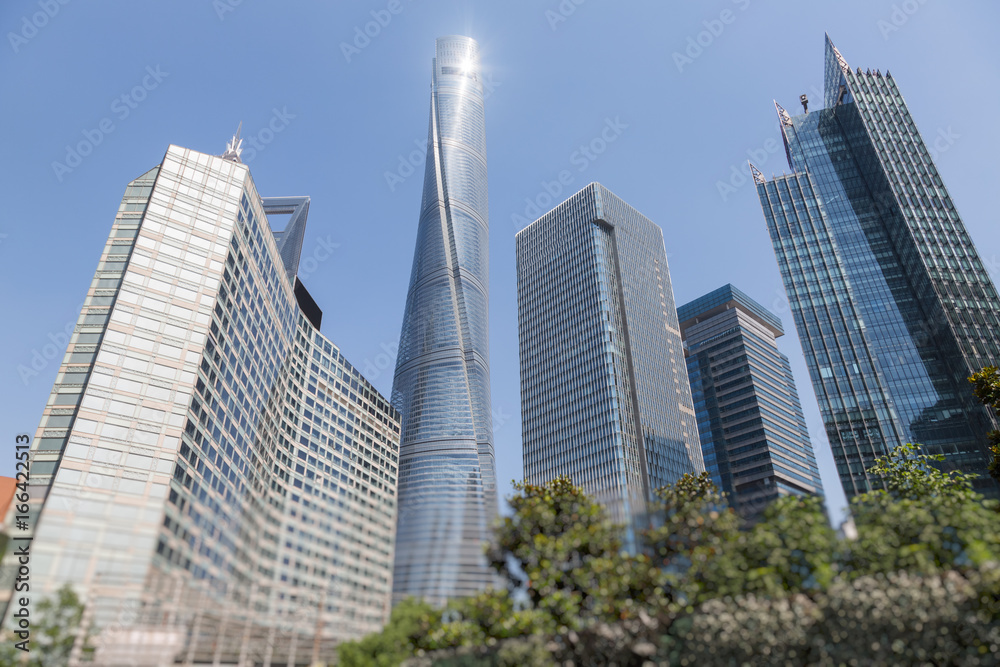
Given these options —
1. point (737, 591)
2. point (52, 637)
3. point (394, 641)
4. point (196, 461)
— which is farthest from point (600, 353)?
point (52, 637)

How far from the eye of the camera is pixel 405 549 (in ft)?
125

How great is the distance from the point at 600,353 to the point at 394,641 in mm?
124783

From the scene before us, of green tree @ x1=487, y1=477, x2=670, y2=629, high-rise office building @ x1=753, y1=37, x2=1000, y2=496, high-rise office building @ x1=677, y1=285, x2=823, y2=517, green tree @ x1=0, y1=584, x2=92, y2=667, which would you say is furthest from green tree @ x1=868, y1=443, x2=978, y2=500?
high-rise office building @ x1=677, y1=285, x2=823, y2=517

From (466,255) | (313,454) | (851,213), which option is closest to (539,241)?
(466,255)

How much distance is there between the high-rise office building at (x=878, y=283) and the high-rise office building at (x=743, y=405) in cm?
3552

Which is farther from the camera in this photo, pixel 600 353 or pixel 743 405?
pixel 743 405

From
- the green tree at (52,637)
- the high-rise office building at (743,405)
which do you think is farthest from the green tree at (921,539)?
the high-rise office building at (743,405)

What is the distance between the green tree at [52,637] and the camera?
28.1m

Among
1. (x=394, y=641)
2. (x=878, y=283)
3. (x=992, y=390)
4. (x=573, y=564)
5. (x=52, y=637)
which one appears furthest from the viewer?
(x=878, y=283)

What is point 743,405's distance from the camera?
17125 cm

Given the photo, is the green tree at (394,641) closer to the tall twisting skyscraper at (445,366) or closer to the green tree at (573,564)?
the green tree at (573,564)

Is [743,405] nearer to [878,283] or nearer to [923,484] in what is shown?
[878,283]

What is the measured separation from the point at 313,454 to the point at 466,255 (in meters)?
106

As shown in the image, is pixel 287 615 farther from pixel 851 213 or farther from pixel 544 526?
pixel 851 213
